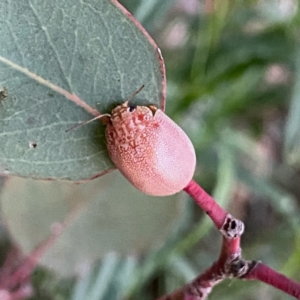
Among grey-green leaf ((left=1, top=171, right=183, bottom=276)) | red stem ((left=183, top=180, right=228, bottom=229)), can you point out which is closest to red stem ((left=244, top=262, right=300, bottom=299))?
red stem ((left=183, top=180, right=228, bottom=229))

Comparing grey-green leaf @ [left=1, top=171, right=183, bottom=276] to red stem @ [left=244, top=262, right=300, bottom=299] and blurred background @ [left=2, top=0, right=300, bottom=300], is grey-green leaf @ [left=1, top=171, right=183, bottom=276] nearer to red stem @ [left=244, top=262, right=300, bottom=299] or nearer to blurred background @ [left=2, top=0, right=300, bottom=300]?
blurred background @ [left=2, top=0, right=300, bottom=300]

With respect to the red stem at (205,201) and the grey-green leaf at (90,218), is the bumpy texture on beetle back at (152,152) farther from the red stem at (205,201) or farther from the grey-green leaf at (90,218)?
the grey-green leaf at (90,218)

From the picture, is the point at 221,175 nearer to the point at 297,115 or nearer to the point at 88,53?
the point at 297,115

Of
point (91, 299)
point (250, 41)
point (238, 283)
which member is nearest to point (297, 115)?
point (250, 41)

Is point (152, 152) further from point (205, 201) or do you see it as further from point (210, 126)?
point (210, 126)

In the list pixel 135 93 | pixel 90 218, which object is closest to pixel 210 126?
pixel 90 218

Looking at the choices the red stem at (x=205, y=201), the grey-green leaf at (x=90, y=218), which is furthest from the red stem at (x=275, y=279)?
the grey-green leaf at (x=90, y=218)

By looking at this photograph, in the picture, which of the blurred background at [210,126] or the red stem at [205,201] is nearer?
the red stem at [205,201]
